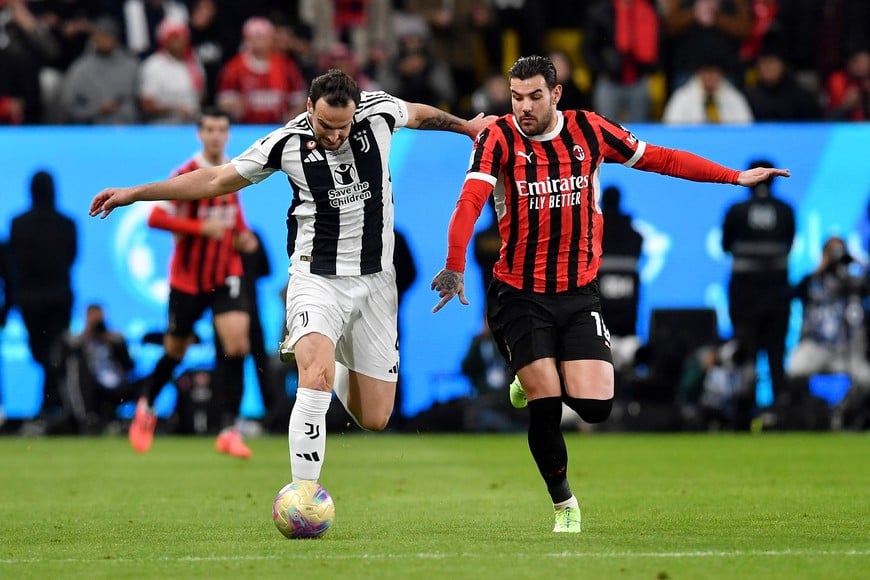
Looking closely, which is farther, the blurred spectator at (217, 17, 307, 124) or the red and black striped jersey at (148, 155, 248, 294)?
the blurred spectator at (217, 17, 307, 124)

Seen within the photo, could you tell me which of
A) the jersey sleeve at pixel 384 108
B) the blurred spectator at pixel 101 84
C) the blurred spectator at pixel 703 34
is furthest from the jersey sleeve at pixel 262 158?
the blurred spectator at pixel 703 34

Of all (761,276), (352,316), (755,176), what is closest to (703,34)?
(761,276)

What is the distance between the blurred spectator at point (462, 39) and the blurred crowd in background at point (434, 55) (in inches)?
0.7

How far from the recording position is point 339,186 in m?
8.62

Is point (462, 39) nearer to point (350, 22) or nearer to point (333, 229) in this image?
point (350, 22)

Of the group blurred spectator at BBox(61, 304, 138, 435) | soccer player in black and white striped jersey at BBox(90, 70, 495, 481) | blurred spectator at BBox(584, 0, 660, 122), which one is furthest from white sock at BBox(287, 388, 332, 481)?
blurred spectator at BBox(584, 0, 660, 122)

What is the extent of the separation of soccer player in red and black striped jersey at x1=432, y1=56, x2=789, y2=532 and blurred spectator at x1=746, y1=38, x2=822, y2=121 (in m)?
10.6

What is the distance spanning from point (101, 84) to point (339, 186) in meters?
10.4

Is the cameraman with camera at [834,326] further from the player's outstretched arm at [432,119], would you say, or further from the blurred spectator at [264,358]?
the player's outstretched arm at [432,119]

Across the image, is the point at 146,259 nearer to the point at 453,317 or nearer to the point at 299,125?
the point at 453,317

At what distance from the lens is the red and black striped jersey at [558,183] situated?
8.29 metres

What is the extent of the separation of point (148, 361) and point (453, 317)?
340 centimetres

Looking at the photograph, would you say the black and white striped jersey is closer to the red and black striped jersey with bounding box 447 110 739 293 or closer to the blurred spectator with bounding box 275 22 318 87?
the red and black striped jersey with bounding box 447 110 739 293

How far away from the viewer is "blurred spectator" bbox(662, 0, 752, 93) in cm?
1922
